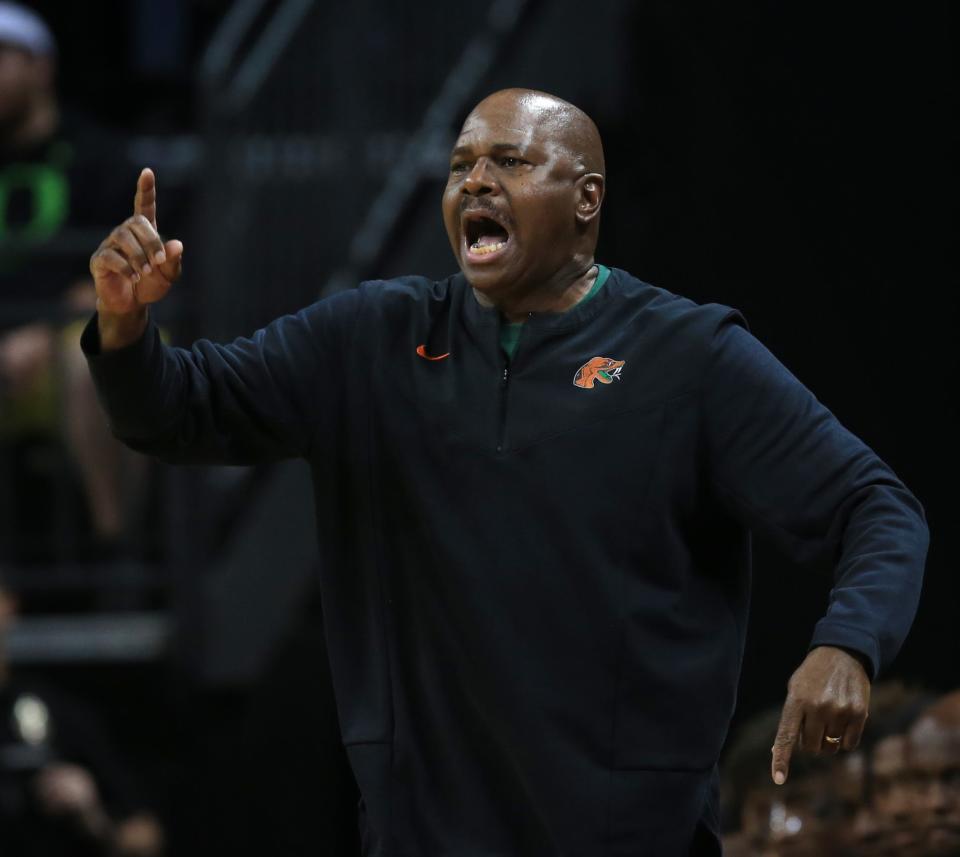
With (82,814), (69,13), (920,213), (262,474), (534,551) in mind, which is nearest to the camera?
(534,551)

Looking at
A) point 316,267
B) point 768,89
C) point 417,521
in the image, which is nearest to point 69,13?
point 316,267

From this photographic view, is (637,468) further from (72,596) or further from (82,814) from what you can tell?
(72,596)

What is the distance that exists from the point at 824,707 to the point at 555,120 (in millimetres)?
1126

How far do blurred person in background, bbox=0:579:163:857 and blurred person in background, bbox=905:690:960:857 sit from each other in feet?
9.49

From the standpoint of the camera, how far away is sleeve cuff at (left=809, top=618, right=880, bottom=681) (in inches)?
117

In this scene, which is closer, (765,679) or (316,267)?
(765,679)

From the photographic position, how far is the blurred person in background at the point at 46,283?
7066 millimetres

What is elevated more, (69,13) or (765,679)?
(69,13)

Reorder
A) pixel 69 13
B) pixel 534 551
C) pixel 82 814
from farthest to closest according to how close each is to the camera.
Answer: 1. pixel 69 13
2. pixel 82 814
3. pixel 534 551

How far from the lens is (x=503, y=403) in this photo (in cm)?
336

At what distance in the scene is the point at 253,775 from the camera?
21.9 ft

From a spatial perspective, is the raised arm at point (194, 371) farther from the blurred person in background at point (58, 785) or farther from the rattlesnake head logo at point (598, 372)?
the blurred person in background at point (58, 785)

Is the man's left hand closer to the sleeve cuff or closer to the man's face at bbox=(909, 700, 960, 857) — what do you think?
the sleeve cuff

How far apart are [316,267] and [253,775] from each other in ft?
6.12
